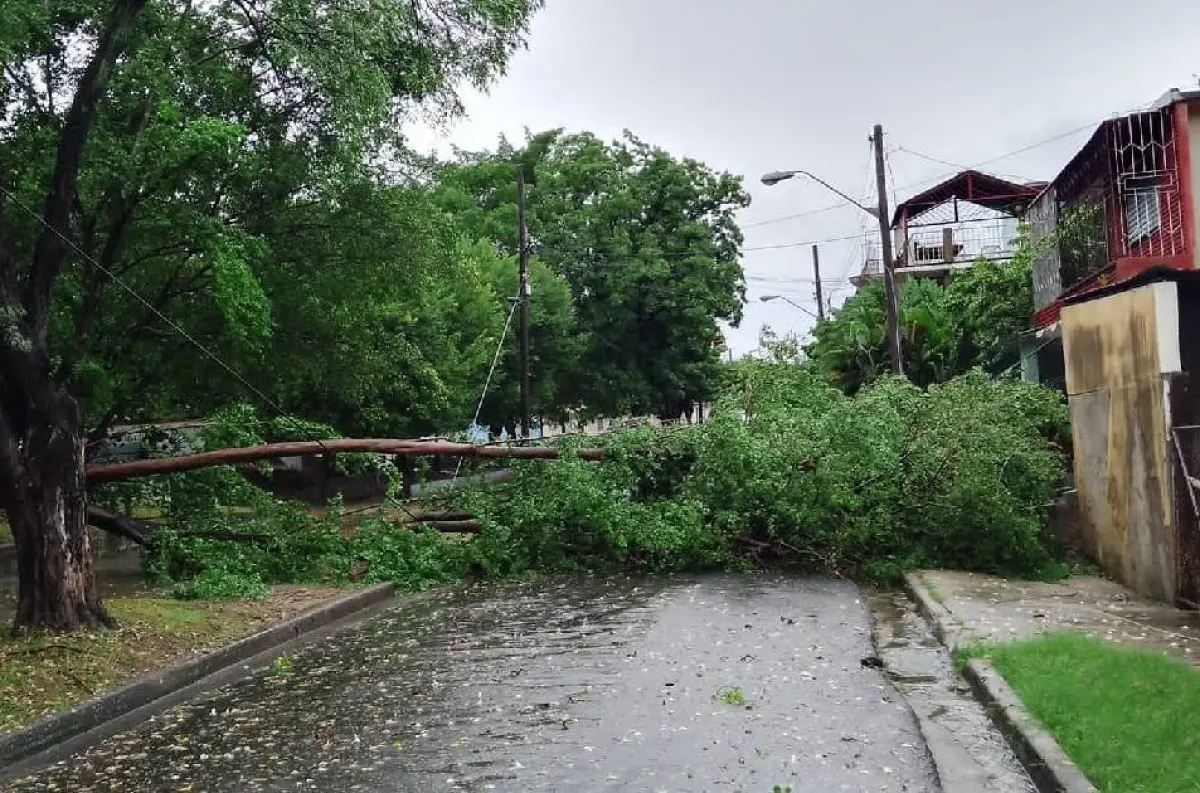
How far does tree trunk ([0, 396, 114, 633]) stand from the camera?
9680mm

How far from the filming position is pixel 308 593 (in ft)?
45.8

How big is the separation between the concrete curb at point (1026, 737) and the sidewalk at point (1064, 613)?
4.72 feet

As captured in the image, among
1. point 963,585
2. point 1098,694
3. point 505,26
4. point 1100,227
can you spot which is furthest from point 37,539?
point 1100,227

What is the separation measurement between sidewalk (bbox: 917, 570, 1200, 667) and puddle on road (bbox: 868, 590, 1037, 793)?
1.32 ft

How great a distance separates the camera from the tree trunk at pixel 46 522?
968 cm

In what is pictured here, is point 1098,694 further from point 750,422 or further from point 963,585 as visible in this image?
point 750,422

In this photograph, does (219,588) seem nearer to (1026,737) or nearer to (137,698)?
(137,698)

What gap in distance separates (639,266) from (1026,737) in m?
35.7

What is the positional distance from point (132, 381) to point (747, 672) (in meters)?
11.5

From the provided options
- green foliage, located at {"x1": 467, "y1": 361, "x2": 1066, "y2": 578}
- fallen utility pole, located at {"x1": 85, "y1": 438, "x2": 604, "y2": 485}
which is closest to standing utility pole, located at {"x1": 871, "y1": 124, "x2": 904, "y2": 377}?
green foliage, located at {"x1": 467, "y1": 361, "x2": 1066, "y2": 578}

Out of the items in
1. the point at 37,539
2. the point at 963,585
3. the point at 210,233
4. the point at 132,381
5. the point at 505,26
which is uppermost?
the point at 505,26

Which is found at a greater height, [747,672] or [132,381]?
[132,381]

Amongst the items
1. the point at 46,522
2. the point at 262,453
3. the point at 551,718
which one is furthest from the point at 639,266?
the point at 551,718

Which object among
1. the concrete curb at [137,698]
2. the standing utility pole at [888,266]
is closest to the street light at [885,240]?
the standing utility pole at [888,266]
